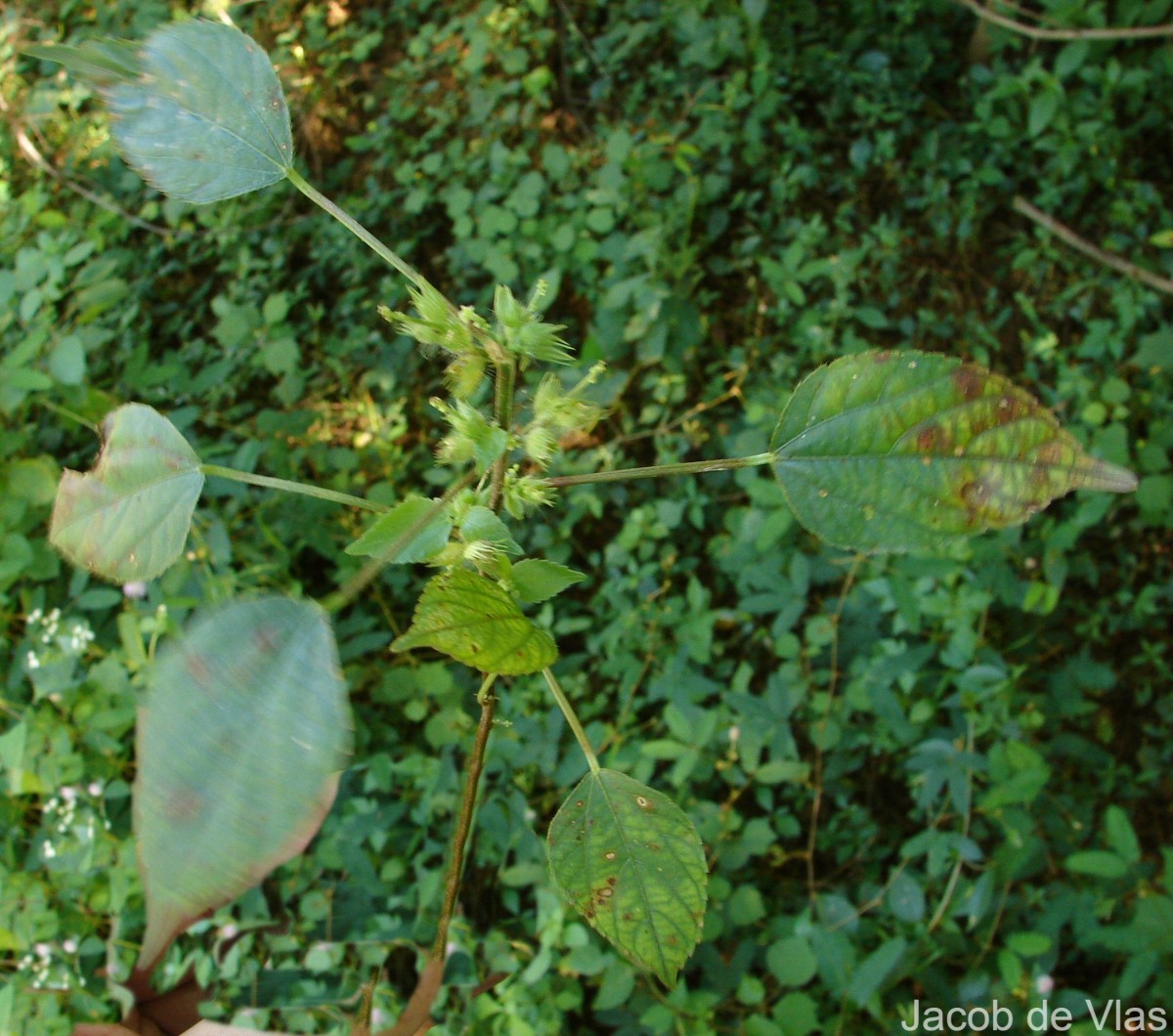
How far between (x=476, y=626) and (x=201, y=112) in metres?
0.54

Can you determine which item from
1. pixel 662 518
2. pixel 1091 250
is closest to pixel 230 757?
pixel 662 518

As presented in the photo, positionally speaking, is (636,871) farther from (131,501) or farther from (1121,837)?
(1121,837)

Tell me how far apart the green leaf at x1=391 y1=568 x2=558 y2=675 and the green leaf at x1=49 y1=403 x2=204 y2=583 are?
27 centimetres

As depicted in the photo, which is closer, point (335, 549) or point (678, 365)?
point (335, 549)

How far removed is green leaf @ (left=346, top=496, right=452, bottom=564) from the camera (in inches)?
25.9

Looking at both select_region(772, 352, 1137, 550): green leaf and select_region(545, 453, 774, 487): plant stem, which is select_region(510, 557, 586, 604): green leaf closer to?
select_region(545, 453, 774, 487): plant stem

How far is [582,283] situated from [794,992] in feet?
4.81

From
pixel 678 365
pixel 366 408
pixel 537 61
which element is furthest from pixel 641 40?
pixel 366 408

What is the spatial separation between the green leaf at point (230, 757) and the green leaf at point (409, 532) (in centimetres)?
13

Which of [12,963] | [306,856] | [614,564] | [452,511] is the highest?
[452,511]

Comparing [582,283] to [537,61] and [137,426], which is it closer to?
[537,61]

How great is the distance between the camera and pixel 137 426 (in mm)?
772

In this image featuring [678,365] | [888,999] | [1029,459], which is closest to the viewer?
[1029,459]

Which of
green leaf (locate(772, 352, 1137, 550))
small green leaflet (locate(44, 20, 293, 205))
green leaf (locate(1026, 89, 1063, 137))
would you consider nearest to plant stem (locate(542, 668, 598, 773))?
green leaf (locate(772, 352, 1137, 550))
